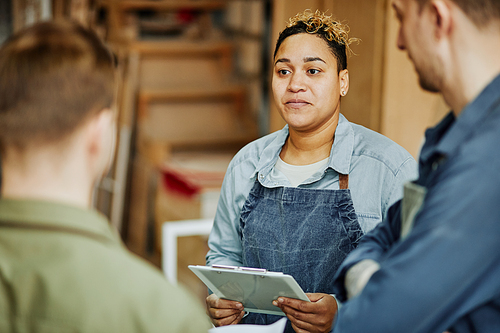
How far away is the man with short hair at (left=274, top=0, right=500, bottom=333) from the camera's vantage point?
0.82 metres

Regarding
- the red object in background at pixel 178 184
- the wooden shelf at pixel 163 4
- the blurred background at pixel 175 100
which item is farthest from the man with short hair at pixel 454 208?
the wooden shelf at pixel 163 4

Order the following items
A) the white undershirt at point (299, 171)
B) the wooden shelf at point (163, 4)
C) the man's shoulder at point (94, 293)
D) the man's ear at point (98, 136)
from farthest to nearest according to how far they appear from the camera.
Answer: the wooden shelf at point (163, 4)
the white undershirt at point (299, 171)
the man's ear at point (98, 136)
the man's shoulder at point (94, 293)

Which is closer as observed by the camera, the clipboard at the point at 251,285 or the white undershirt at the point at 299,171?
the clipboard at the point at 251,285

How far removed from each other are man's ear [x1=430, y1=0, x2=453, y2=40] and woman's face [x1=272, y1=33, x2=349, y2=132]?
0.74 metres

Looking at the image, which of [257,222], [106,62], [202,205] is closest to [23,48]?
[106,62]

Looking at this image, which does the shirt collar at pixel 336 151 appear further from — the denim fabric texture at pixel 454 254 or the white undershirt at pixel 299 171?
the denim fabric texture at pixel 454 254

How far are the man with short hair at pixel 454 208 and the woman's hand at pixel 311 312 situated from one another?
0.52 metres

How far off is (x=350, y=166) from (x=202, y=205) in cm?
209

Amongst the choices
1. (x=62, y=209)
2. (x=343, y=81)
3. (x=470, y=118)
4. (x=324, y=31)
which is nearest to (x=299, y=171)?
(x=343, y=81)

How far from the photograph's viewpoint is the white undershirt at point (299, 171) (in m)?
1.69

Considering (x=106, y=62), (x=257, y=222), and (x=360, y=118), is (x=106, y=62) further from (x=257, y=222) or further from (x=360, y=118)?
(x=360, y=118)

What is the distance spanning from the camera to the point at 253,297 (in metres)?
1.54

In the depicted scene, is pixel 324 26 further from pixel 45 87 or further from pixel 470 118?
pixel 45 87

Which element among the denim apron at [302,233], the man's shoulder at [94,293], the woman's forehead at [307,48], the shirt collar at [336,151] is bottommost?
the denim apron at [302,233]
